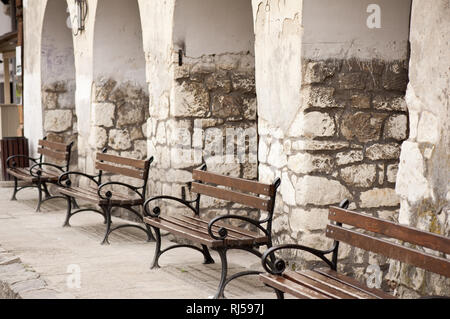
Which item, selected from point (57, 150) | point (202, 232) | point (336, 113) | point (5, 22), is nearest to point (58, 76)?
point (57, 150)

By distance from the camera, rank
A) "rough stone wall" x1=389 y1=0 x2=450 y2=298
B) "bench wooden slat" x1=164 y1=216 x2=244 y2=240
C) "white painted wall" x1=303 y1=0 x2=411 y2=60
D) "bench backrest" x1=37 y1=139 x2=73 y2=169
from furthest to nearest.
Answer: "bench backrest" x1=37 y1=139 x2=73 y2=169 → "bench wooden slat" x1=164 y1=216 x2=244 y2=240 → "white painted wall" x1=303 y1=0 x2=411 y2=60 → "rough stone wall" x1=389 y1=0 x2=450 y2=298

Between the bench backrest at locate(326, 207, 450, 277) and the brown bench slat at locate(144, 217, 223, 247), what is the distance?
0.86 m

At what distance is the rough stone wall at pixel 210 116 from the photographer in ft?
20.5

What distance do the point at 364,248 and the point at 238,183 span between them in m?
1.51

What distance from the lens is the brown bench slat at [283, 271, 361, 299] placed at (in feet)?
10.2

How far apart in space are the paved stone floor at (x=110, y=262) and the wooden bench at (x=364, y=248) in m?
0.93

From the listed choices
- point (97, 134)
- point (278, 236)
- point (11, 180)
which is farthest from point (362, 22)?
point (11, 180)

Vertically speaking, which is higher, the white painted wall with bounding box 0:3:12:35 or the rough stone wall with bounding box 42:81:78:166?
the white painted wall with bounding box 0:3:12:35

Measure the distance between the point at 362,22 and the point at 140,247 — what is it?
2.70 metres

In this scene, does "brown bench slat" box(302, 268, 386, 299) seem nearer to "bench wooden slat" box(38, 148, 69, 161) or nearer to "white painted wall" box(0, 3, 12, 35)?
"bench wooden slat" box(38, 148, 69, 161)

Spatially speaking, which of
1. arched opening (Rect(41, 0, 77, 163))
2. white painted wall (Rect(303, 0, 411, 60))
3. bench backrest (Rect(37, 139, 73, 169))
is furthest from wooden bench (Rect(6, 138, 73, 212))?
white painted wall (Rect(303, 0, 411, 60))

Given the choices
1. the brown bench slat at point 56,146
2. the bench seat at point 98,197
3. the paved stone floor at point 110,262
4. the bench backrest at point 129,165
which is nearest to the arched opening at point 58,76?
the brown bench slat at point 56,146

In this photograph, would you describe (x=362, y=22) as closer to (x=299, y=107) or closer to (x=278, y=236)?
A: (x=299, y=107)

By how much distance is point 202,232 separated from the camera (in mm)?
4582
